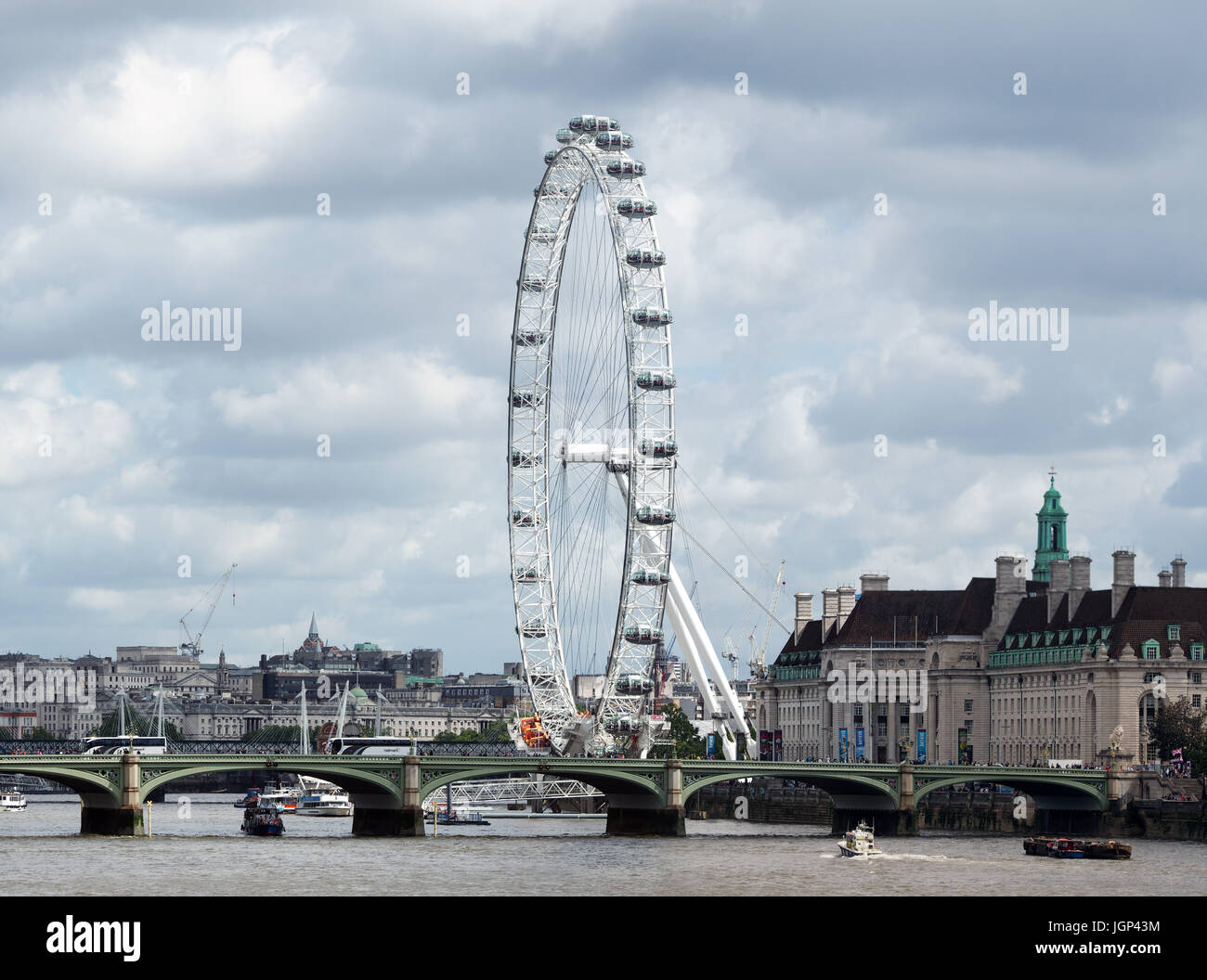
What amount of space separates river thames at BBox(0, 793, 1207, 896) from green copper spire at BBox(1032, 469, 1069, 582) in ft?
193

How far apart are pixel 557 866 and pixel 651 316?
1444 inches

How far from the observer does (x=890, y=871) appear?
8606cm

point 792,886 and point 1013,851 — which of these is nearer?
A: point 792,886

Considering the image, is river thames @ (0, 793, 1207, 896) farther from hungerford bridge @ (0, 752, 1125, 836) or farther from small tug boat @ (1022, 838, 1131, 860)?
hungerford bridge @ (0, 752, 1125, 836)

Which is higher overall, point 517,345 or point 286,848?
point 517,345

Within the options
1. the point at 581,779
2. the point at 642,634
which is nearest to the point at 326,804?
the point at 642,634

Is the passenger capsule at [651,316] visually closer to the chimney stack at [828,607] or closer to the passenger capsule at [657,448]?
the passenger capsule at [657,448]

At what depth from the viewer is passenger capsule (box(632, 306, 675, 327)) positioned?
383ft

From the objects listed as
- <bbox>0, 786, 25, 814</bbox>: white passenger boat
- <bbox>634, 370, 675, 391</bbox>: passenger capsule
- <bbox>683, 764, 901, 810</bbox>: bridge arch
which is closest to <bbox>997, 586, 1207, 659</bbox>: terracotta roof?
<bbox>683, 764, 901, 810</bbox>: bridge arch

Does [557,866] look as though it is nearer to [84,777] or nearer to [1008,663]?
[84,777]
